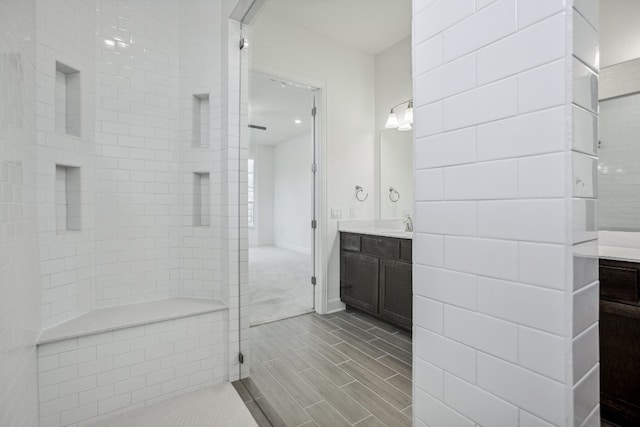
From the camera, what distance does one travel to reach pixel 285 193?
3432mm

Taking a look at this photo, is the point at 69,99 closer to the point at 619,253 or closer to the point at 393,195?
the point at 393,195

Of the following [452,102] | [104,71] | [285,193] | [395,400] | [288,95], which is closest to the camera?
[452,102]

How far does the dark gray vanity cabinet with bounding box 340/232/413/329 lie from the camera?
2604 millimetres

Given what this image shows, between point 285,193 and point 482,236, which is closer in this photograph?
point 482,236

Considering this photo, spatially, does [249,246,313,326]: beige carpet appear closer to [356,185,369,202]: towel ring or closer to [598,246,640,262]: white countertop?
[356,185,369,202]: towel ring

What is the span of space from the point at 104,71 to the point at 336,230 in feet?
7.86

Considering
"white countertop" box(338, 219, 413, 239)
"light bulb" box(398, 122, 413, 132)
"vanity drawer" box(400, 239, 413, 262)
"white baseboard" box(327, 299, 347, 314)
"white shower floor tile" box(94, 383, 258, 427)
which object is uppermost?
"light bulb" box(398, 122, 413, 132)

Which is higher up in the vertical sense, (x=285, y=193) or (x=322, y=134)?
(x=322, y=134)

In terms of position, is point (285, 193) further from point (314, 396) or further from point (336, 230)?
point (314, 396)

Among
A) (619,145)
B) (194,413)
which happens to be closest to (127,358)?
(194,413)

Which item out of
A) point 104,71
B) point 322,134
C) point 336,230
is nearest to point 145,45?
point 104,71

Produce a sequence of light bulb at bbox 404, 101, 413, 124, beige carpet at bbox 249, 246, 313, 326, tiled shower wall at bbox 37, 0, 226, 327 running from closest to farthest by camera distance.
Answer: tiled shower wall at bbox 37, 0, 226, 327
beige carpet at bbox 249, 246, 313, 326
light bulb at bbox 404, 101, 413, 124

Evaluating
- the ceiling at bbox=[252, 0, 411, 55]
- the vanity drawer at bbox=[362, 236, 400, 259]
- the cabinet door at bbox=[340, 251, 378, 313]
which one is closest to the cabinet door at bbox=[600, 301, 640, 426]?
the vanity drawer at bbox=[362, 236, 400, 259]

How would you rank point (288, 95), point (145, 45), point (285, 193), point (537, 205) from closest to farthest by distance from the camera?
1. point (537, 205)
2. point (145, 45)
3. point (288, 95)
4. point (285, 193)
